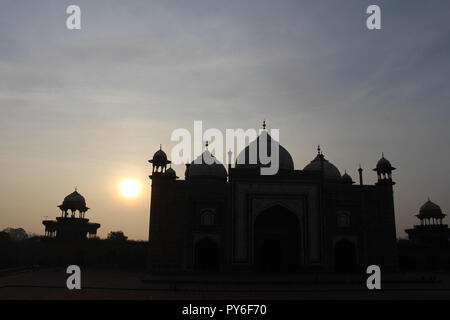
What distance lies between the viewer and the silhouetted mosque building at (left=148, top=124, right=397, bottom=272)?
2333 cm

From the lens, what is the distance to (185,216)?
2381cm

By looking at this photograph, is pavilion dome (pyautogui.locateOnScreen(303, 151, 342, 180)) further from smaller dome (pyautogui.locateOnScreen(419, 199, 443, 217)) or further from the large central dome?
smaller dome (pyautogui.locateOnScreen(419, 199, 443, 217))

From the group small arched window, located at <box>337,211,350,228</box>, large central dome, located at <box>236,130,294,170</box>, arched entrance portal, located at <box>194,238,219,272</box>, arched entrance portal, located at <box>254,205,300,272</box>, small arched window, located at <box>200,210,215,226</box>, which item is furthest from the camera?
large central dome, located at <box>236,130,294,170</box>

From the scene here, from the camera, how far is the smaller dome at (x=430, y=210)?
34594 millimetres

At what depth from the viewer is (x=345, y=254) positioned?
82.2ft

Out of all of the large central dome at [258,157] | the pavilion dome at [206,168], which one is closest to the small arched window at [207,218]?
the pavilion dome at [206,168]

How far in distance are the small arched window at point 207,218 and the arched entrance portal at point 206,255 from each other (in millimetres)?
893

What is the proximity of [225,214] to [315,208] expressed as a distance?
5161 millimetres

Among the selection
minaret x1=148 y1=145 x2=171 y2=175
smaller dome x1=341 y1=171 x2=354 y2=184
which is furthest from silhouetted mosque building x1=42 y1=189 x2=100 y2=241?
smaller dome x1=341 y1=171 x2=354 y2=184

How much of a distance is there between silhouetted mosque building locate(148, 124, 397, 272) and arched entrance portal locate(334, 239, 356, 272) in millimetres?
57
